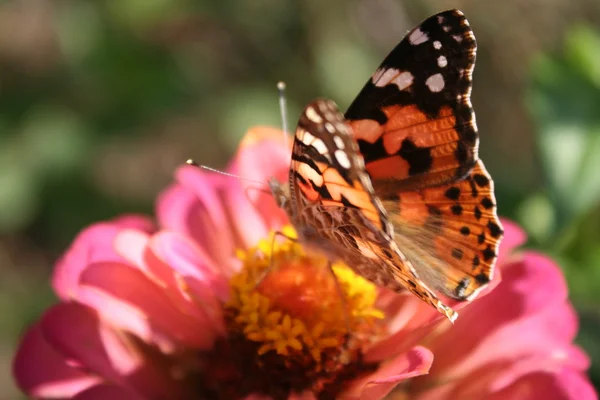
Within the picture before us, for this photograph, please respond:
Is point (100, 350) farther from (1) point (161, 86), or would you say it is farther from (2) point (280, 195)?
(1) point (161, 86)

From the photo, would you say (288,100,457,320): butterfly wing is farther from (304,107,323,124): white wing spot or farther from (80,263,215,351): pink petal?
(80,263,215,351): pink petal

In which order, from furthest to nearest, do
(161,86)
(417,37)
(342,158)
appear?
(161,86) < (417,37) < (342,158)

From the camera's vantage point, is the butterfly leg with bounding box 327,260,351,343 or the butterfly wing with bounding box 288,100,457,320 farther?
the butterfly leg with bounding box 327,260,351,343

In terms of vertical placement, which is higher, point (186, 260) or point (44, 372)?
point (186, 260)

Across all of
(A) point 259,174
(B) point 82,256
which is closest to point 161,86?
(A) point 259,174

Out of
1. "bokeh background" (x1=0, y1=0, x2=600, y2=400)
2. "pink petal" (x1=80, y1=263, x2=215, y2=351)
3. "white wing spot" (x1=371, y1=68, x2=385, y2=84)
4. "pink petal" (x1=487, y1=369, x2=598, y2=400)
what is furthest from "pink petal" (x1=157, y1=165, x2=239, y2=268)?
"bokeh background" (x1=0, y1=0, x2=600, y2=400)

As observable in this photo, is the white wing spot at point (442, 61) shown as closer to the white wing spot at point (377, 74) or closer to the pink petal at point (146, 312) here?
the white wing spot at point (377, 74)

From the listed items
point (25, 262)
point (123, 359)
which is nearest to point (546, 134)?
point (123, 359)
